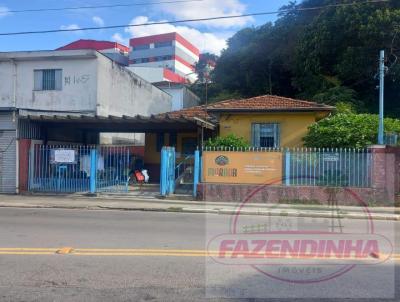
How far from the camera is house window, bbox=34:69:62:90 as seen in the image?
919 inches

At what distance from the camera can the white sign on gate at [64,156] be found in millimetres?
17891

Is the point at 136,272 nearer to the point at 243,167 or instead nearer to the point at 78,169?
the point at 243,167

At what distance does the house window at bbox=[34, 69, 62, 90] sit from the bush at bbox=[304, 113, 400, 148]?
13006 mm

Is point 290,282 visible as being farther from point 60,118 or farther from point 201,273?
point 60,118

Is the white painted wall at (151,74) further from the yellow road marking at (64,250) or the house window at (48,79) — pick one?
the yellow road marking at (64,250)

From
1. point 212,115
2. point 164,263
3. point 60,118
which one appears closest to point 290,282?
point 164,263

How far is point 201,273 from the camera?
6004mm

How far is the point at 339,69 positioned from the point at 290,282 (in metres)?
28.0

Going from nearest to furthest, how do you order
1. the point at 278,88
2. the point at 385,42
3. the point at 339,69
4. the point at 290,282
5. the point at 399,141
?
the point at 290,282 < the point at 399,141 < the point at 385,42 < the point at 339,69 < the point at 278,88

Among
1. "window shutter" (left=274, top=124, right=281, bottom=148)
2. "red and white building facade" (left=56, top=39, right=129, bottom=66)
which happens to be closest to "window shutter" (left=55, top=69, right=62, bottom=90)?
"window shutter" (left=274, top=124, right=281, bottom=148)

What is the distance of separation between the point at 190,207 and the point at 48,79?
505 inches

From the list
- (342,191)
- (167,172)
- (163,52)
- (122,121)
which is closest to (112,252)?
(167,172)

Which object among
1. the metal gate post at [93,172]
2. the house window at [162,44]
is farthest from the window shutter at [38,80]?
the house window at [162,44]

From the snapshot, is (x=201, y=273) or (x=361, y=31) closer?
(x=201, y=273)
